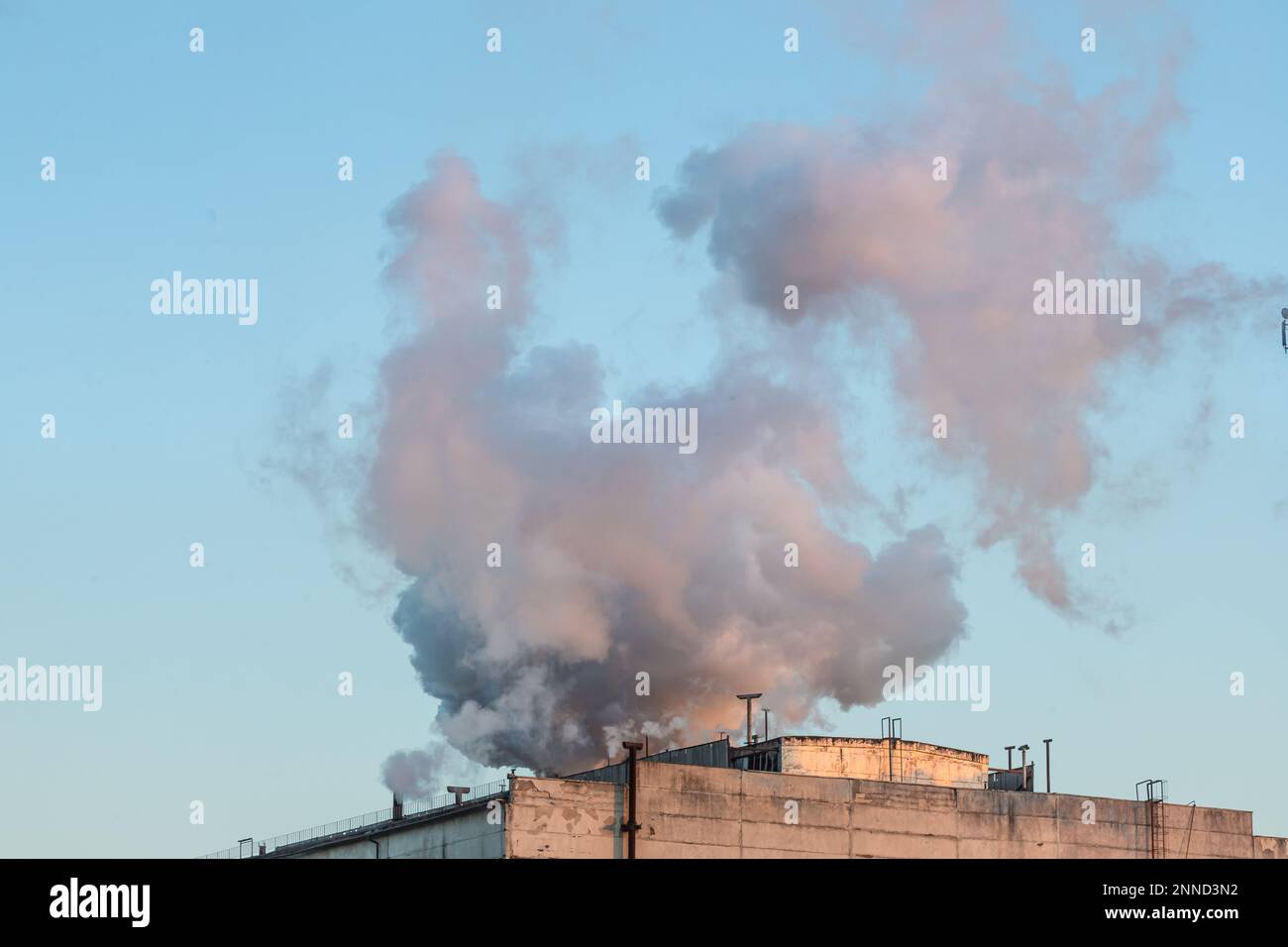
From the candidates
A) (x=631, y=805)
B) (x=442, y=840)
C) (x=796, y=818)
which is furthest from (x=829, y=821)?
(x=442, y=840)

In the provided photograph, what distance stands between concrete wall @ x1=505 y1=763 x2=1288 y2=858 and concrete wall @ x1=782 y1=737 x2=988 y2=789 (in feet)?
24.7

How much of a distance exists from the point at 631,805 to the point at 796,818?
6.29m

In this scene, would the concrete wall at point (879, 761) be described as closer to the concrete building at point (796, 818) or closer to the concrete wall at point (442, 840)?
the concrete building at point (796, 818)

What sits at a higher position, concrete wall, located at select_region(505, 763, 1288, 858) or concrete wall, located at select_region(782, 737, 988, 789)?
concrete wall, located at select_region(782, 737, 988, 789)

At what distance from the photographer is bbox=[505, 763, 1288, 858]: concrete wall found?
177ft

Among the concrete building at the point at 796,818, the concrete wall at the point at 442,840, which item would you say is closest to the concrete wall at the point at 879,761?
the concrete building at the point at 796,818

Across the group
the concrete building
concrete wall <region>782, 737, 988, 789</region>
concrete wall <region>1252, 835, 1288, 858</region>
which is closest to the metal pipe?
the concrete building

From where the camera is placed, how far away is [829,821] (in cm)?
5925

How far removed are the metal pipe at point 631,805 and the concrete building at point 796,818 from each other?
153mm

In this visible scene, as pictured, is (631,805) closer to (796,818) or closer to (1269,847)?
(796,818)

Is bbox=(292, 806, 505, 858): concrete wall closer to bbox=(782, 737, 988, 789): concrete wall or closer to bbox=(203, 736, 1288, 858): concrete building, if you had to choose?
bbox=(203, 736, 1288, 858): concrete building
